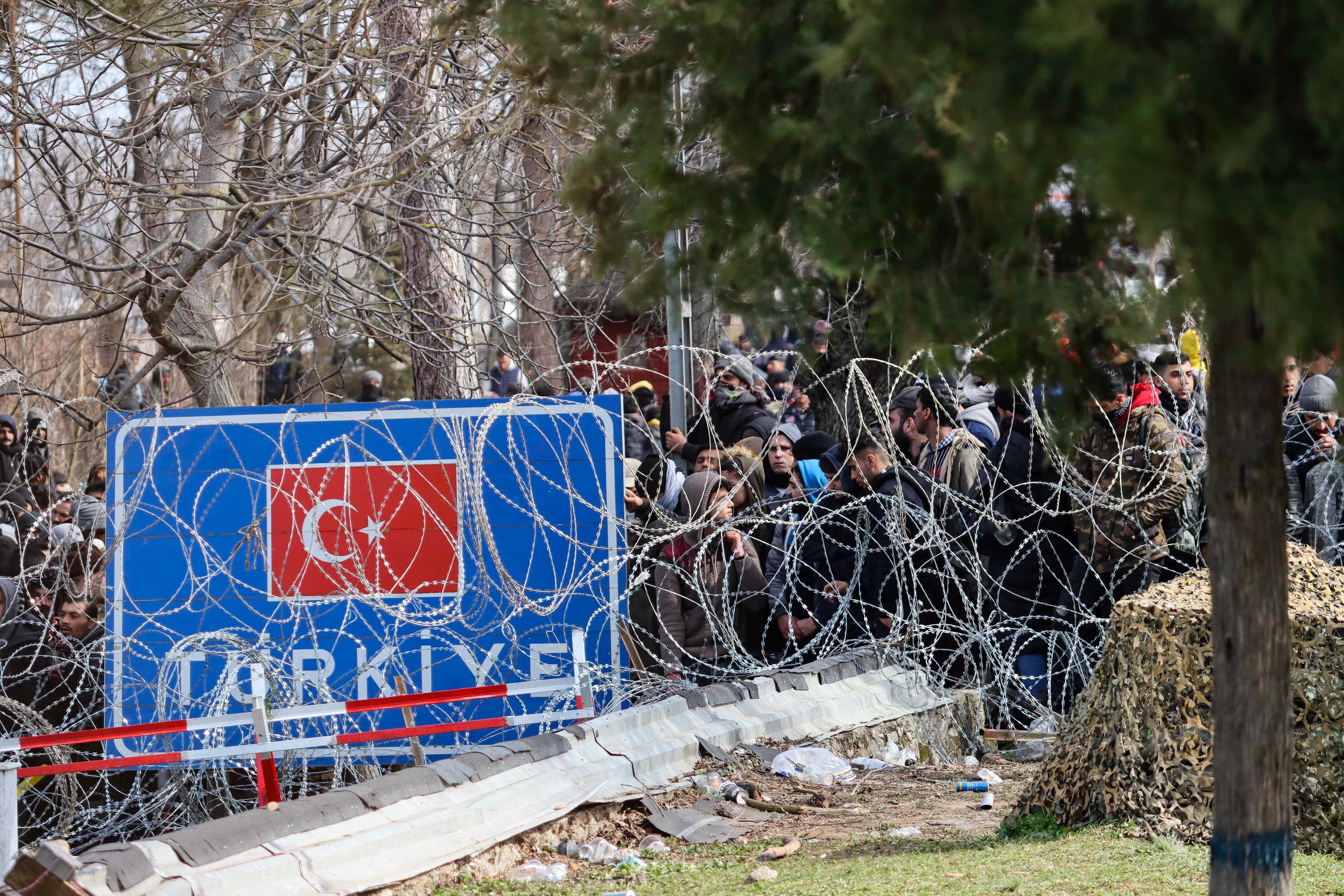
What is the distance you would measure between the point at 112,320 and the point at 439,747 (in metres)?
13.4

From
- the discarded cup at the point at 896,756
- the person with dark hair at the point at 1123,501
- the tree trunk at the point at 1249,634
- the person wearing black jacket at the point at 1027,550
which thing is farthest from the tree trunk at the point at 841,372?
the tree trunk at the point at 1249,634

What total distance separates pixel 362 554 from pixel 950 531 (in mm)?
3194

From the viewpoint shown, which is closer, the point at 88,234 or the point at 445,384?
the point at 88,234

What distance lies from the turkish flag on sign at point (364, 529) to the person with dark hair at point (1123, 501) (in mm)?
3183

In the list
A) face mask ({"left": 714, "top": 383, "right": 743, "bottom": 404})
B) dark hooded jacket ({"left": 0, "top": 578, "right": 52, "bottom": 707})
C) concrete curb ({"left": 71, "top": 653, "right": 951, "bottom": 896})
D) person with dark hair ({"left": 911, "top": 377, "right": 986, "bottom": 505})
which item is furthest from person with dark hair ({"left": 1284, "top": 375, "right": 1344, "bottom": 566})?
dark hooded jacket ({"left": 0, "top": 578, "right": 52, "bottom": 707})

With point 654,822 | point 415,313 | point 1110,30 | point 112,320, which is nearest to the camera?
point 1110,30

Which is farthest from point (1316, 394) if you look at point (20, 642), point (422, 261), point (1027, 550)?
point (20, 642)

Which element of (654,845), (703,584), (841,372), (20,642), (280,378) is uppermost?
(280,378)

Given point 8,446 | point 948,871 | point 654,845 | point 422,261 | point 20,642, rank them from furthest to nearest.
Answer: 1. point 8,446
2. point 422,261
3. point 20,642
4. point 654,845
5. point 948,871

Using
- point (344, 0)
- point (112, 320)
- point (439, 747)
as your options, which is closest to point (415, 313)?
point (344, 0)

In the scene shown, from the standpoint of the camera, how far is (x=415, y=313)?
9742mm

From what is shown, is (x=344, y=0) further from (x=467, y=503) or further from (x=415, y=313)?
(x=467, y=503)

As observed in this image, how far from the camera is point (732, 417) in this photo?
31.8 feet

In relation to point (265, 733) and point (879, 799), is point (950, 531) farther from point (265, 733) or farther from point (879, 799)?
point (265, 733)
